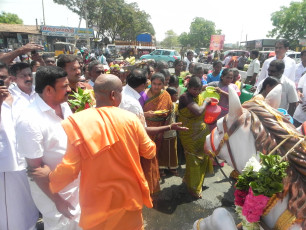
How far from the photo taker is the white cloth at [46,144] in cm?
154

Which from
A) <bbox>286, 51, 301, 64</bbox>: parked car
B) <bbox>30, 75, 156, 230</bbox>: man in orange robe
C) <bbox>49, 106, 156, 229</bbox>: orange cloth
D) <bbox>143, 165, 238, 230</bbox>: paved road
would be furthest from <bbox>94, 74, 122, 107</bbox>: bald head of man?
<bbox>286, 51, 301, 64</bbox>: parked car

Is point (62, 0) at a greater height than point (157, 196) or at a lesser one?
greater

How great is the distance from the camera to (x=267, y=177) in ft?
3.93

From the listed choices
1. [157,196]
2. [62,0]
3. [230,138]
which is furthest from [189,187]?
[62,0]

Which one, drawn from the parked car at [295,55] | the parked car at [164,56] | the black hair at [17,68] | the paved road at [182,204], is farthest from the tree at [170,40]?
the black hair at [17,68]

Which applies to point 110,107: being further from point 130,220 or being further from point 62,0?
point 62,0

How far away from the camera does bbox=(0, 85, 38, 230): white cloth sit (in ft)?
6.37

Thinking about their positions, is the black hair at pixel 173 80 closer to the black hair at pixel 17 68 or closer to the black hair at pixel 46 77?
the black hair at pixel 17 68

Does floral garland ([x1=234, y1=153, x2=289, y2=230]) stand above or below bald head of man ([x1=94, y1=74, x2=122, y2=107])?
below

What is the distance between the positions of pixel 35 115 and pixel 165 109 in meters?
1.91

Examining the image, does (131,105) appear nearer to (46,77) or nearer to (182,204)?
(46,77)

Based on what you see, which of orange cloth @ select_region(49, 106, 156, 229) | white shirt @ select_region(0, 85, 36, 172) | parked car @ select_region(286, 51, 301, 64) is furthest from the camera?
parked car @ select_region(286, 51, 301, 64)

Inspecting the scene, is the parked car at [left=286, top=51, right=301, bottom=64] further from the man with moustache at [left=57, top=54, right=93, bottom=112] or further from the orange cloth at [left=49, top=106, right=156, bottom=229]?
the orange cloth at [left=49, top=106, right=156, bottom=229]

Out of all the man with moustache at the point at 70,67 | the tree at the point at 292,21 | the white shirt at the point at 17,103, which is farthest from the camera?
the tree at the point at 292,21
